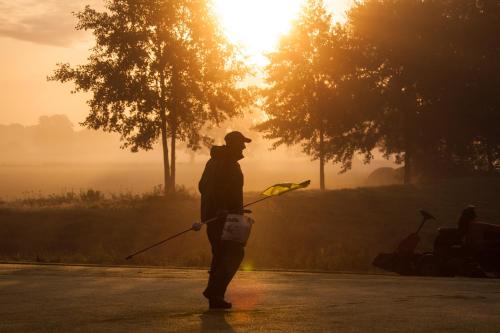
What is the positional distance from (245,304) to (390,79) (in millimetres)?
33735

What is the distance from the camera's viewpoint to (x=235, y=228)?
27.0 ft

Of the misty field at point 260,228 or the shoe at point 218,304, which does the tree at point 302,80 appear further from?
the shoe at point 218,304

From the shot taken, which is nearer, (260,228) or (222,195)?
(222,195)

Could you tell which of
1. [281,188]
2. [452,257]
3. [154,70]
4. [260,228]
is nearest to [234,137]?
[281,188]

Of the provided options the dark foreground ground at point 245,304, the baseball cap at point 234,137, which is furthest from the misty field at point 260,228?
the baseball cap at point 234,137

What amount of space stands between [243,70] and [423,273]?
63.5ft

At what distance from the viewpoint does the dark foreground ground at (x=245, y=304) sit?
276 inches

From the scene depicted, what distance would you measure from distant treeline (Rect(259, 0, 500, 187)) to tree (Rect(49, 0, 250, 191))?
21.6 feet

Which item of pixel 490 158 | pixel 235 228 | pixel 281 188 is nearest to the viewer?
pixel 235 228

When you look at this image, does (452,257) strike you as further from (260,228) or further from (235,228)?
(260,228)

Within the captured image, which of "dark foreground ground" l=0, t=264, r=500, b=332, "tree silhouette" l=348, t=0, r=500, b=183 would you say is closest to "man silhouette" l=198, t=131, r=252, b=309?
"dark foreground ground" l=0, t=264, r=500, b=332

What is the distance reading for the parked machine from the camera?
1516cm

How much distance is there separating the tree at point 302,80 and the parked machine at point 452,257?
74.4 ft

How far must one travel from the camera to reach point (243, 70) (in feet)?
110
